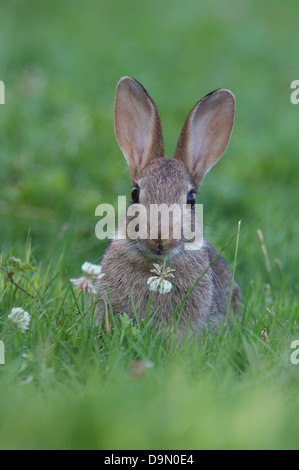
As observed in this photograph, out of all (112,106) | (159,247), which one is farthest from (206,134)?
(112,106)

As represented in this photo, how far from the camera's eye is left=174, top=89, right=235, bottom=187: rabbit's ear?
506 cm

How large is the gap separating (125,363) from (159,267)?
0.75 meters

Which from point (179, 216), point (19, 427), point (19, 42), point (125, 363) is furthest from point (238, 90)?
point (19, 427)

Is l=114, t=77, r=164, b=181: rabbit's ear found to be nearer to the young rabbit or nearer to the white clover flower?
the young rabbit

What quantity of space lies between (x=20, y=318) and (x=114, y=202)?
294 centimetres

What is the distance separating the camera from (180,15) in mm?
14250

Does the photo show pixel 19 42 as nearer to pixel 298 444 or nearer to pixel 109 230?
pixel 109 230

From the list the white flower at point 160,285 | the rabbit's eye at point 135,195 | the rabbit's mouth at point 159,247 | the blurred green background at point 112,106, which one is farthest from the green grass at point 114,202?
the rabbit's eye at point 135,195

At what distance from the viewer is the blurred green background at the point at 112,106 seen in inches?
264

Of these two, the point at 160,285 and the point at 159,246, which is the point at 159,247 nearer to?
the point at 159,246

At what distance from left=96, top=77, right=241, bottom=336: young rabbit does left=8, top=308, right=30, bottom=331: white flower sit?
557 millimetres

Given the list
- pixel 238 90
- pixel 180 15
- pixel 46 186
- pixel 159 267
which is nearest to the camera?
pixel 159 267

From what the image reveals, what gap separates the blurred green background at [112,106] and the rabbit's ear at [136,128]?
2.62 ft

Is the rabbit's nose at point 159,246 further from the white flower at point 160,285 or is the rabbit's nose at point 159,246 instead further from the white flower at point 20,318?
the white flower at point 20,318
